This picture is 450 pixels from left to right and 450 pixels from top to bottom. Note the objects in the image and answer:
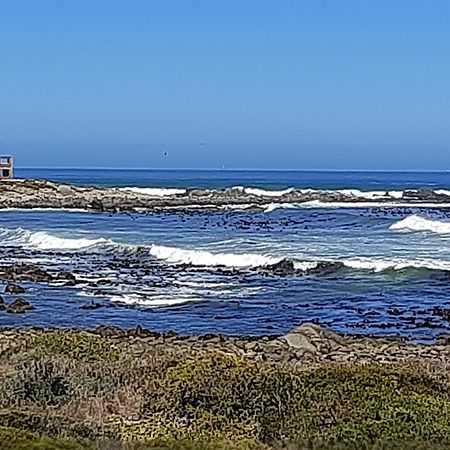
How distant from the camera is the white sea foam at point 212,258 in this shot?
27.6 m

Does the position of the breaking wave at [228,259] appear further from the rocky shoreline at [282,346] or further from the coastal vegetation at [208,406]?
the coastal vegetation at [208,406]

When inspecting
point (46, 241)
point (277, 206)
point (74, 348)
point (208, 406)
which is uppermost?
point (208, 406)

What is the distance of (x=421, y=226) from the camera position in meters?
41.2

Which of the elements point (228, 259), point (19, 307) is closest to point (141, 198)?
point (228, 259)

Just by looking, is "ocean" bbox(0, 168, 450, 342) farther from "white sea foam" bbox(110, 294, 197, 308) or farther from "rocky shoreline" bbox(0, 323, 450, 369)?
"rocky shoreline" bbox(0, 323, 450, 369)

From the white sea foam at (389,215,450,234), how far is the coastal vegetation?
3104 centimetres

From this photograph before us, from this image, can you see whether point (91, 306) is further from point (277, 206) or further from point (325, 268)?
point (277, 206)

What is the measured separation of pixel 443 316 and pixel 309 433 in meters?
12.2

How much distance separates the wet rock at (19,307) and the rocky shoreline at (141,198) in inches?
1476

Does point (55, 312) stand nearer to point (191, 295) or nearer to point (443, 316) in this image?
point (191, 295)

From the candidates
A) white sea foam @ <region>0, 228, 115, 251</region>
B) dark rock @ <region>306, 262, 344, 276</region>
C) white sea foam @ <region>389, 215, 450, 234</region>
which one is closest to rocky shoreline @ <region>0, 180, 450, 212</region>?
white sea foam @ <region>0, 228, 115, 251</region>

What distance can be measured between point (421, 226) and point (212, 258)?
15.5 meters

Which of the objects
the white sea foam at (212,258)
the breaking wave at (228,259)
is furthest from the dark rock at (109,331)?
the white sea foam at (212,258)

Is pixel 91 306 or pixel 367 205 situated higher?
pixel 91 306
